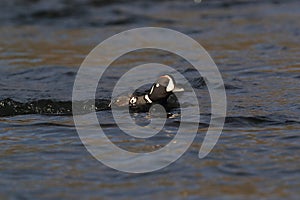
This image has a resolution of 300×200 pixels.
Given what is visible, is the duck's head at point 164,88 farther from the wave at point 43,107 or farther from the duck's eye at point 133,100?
the wave at point 43,107

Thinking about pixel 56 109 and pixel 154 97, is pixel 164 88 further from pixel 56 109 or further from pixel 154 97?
pixel 56 109

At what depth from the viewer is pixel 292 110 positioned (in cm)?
817

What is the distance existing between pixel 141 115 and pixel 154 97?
1.09ft

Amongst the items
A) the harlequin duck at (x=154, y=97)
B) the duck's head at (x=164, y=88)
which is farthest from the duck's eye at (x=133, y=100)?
the duck's head at (x=164, y=88)

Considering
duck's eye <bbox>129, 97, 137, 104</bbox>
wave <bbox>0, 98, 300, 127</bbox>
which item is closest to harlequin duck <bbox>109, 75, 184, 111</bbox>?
duck's eye <bbox>129, 97, 137, 104</bbox>

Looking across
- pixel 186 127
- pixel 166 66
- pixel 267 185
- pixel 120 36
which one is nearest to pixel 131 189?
pixel 267 185

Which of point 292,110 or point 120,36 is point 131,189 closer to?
point 292,110

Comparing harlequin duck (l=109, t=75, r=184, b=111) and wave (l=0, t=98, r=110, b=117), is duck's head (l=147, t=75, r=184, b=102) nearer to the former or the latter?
harlequin duck (l=109, t=75, r=184, b=111)

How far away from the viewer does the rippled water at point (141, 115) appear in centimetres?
598

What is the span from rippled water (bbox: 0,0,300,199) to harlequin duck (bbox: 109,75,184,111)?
0.25 m

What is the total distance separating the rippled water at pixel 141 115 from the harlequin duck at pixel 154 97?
0.82 feet

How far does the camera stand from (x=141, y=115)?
841 centimetres

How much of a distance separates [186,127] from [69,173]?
175 cm

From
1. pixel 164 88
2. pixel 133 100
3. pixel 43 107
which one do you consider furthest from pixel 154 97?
pixel 43 107
